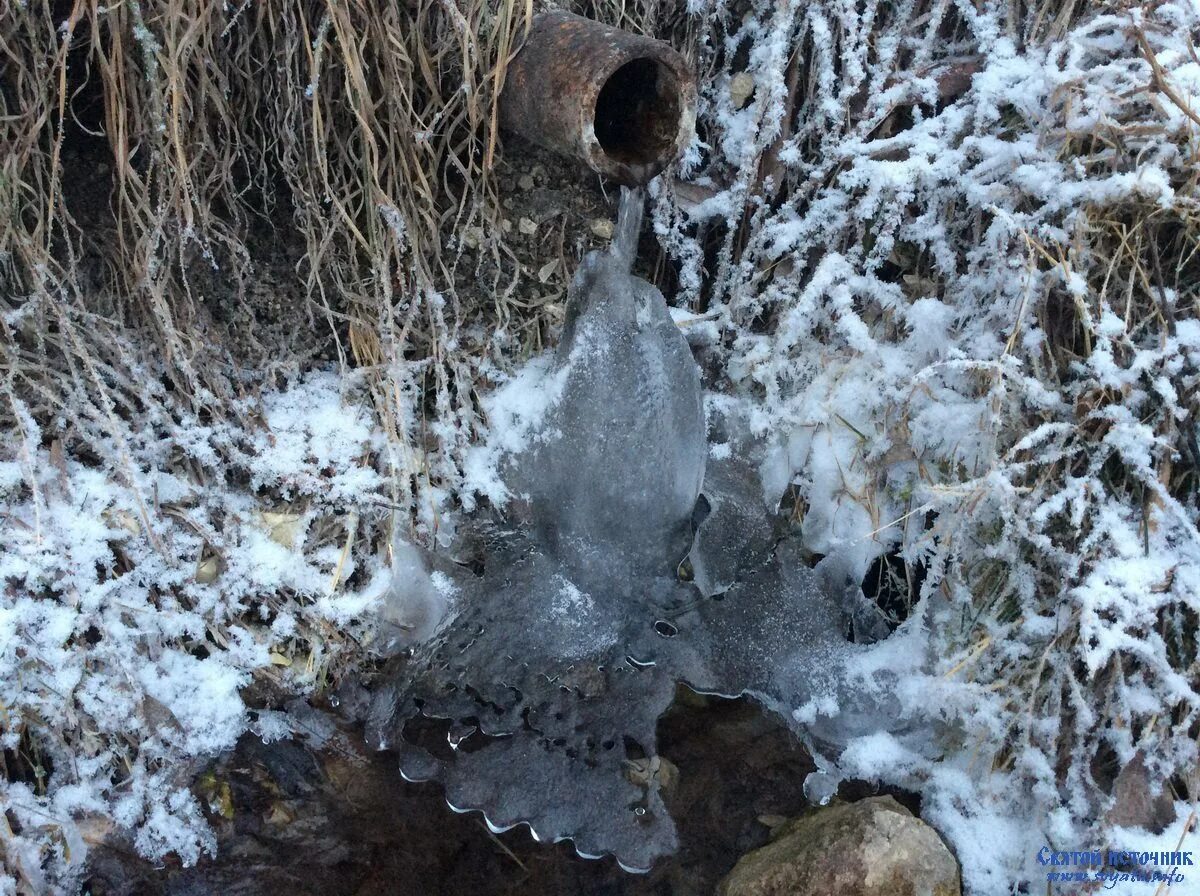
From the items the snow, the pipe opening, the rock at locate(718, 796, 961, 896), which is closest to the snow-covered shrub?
the snow

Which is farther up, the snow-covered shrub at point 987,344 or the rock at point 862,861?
the snow-covered shrub at point 987,344

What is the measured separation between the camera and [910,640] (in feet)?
7.07

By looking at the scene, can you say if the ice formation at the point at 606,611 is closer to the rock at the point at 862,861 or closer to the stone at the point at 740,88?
the rock at the point at 862,861

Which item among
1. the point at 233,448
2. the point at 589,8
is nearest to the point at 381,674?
the point at 233,448

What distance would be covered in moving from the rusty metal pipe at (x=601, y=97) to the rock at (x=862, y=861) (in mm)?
1510

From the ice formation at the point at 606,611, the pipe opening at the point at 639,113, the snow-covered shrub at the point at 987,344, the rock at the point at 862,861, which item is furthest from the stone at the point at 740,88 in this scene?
the rock at the point at 862,861

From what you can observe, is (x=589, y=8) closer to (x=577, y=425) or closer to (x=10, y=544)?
(x=577, y=425)

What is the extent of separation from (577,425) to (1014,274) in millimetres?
1091

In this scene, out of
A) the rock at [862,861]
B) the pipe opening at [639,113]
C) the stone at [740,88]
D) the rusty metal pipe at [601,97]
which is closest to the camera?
the rock at [862,861]

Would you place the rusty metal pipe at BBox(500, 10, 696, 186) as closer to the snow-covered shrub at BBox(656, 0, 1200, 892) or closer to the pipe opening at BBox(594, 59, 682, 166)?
the pipe opening at BBox(594, 59, 682, 166)

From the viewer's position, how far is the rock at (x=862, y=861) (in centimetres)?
180

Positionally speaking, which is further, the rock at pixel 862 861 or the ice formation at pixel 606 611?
the ice formation at pixel 606 611

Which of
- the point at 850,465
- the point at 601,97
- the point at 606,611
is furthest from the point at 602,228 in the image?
the point at 606,611

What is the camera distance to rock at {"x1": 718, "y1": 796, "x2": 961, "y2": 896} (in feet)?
5.90
